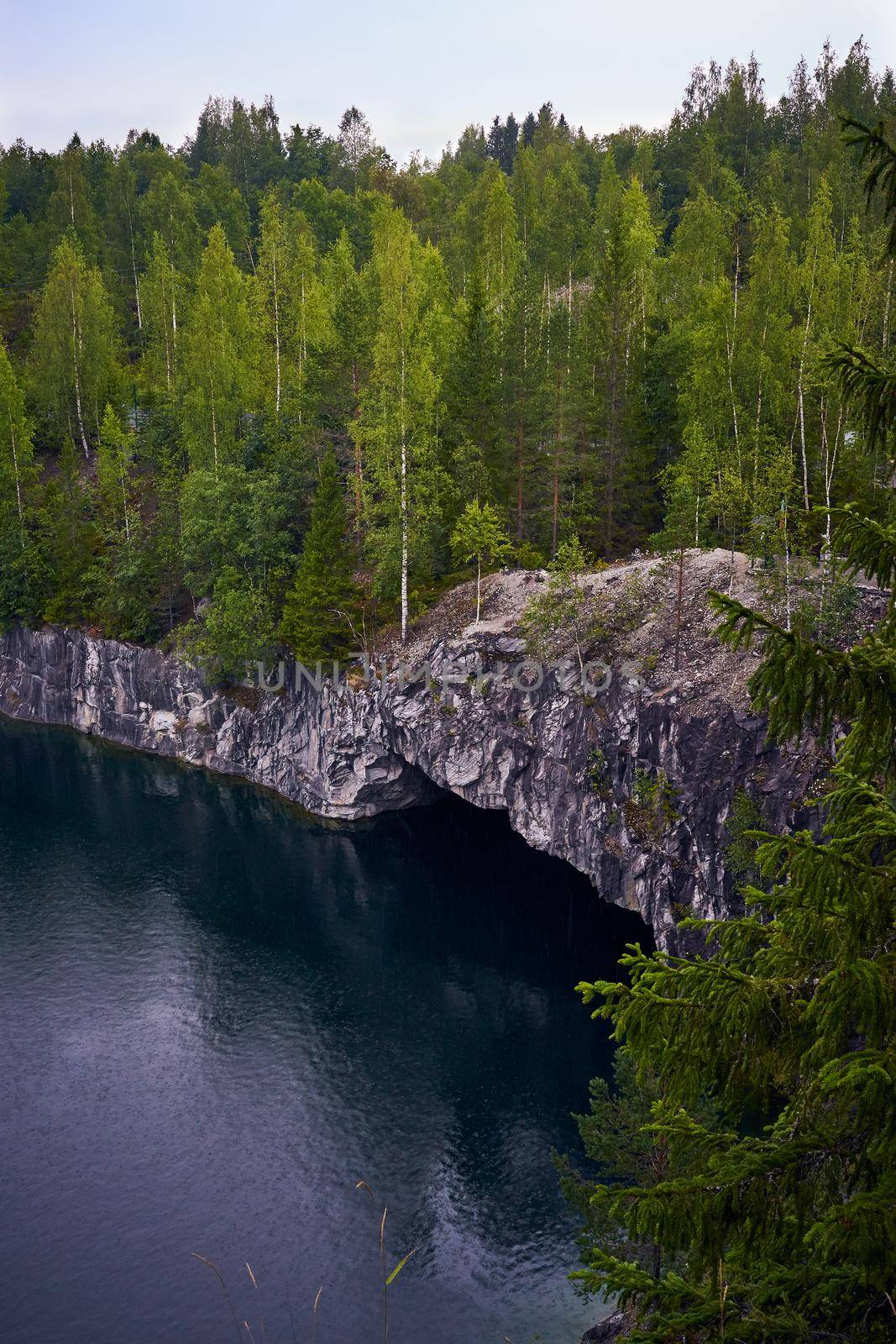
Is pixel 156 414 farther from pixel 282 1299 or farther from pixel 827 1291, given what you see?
pixel 827 1291

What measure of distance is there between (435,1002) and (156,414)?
5798 centimetres

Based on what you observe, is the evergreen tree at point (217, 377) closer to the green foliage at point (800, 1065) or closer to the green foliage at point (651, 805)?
the green foliage at point (651, 805)

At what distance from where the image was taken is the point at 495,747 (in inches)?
2015

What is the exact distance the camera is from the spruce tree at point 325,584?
5822 cm

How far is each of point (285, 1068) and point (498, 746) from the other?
59.6 feet

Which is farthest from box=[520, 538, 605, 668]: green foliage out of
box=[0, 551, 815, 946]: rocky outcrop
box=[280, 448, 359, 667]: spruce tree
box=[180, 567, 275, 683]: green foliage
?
box=[180, 567, 275, 683]: green foliage

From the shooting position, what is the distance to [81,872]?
55.4 metres

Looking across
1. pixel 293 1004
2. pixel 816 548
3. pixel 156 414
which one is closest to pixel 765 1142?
pixel 293 1004

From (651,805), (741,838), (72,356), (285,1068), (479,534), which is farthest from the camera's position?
(72,356)

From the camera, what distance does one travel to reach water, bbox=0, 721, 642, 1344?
30141mm

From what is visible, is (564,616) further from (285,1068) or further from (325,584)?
(285,1068)

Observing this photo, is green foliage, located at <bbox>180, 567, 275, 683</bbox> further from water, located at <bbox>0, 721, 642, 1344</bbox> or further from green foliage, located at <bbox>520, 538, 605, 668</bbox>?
green foliage, located at <bbox>520, 538, 605, 668</bbox>

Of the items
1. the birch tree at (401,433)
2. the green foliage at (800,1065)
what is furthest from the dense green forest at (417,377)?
the green foliage at (800,1065)

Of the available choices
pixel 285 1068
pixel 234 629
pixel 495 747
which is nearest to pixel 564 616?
pixel 495 747
